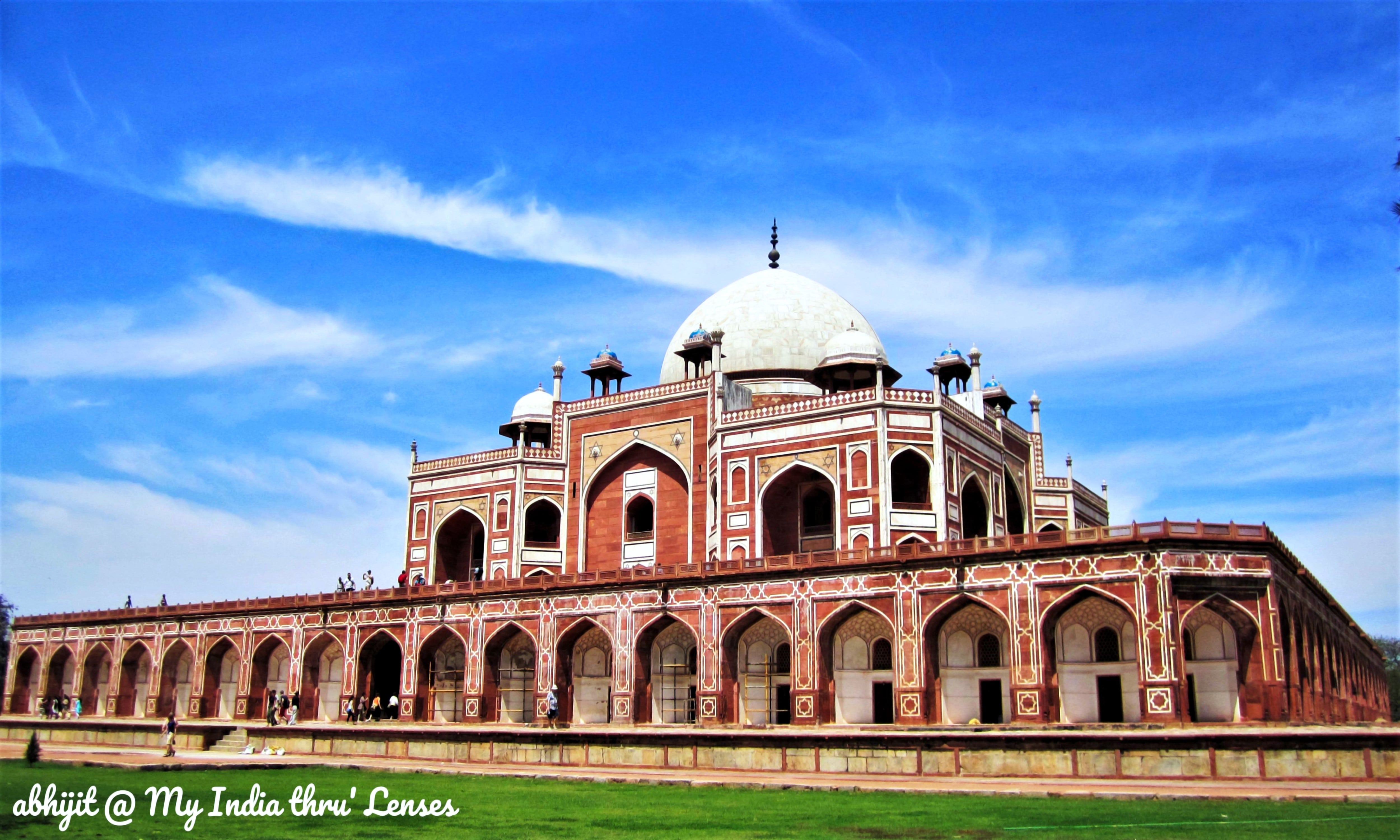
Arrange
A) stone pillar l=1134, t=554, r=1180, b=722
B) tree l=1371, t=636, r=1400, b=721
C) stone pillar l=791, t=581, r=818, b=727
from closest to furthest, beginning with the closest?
stone pillar l=1134, t=554, r=1180, b=722 < stone pillar l=791, t=581, r=818, b=727 < tree l=1371, t=636, r=1400, b=721

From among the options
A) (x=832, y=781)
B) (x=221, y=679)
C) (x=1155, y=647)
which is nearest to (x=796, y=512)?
(x=1155, y=647)

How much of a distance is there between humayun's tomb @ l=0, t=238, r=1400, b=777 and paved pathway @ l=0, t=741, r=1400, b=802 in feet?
2.95

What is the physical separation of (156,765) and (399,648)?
17075mm

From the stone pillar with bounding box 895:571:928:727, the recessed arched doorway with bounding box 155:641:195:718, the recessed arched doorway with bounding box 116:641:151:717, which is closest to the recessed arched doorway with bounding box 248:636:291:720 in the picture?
the recessed arched doorway with bounding box 155:641:195:718

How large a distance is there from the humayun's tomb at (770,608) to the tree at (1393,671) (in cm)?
2913

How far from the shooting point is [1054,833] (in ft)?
38.6

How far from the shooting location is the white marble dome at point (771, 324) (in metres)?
41.1

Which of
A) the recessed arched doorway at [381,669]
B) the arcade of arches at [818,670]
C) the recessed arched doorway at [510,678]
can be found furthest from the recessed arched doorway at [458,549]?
the recessed arched doorway at [510,678]

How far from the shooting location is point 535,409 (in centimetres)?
4331

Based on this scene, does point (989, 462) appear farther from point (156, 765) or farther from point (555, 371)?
point (156, 765)

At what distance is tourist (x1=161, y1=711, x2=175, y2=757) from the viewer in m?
25.7

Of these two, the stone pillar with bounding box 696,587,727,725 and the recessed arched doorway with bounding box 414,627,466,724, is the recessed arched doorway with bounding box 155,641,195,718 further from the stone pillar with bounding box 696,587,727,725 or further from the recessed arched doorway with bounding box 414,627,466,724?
the stone pillar with bounding box 696,587,727,725

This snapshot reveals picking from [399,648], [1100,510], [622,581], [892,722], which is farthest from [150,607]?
[1100,510]

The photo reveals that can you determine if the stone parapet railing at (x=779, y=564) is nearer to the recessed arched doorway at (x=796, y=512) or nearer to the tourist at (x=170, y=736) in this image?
the recessed arched doorway at (x=796, y=512)
